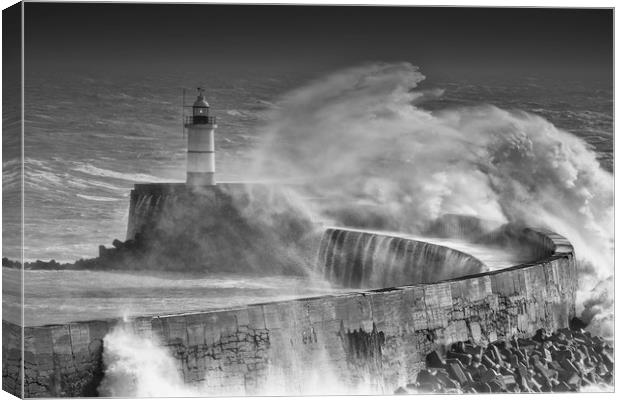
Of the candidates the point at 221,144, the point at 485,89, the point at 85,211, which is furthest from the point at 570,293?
the point at 85,211

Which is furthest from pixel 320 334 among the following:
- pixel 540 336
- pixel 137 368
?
pixel 540 336

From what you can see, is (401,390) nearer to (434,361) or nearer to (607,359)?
(434,361)

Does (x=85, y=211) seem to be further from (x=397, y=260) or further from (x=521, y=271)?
(x=521, y=271)

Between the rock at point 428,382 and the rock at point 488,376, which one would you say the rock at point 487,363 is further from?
the rock at point 428,382

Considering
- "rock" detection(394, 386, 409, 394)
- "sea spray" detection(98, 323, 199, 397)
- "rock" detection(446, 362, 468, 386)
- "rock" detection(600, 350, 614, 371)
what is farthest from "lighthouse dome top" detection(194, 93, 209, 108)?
"rock" detection(600, 350, 614, 371)

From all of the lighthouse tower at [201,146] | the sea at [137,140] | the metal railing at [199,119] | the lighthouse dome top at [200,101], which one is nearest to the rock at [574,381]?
the sea at [137,140]

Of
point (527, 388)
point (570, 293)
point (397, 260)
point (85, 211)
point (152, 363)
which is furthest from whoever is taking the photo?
point (397, 260)
